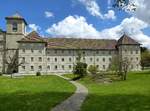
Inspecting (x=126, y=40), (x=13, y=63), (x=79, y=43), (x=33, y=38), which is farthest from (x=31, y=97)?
(x=126, y=40)

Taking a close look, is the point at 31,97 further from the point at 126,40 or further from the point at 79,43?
the point at 126,40

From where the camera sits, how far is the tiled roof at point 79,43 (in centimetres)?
9088

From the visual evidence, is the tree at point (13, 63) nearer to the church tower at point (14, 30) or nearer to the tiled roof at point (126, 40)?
the church tower at point (14, 30)

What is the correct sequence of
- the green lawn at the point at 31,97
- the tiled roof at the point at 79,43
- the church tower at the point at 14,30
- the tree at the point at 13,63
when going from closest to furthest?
the green lawn at the point at 31,97 → the tree at the point at 13,63 → the church tower at the point at 14,30 → the tiled roof at the point at 79,43

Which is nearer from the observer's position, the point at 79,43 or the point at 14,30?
the point at 14,30

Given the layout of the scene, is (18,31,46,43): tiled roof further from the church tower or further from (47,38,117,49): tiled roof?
(47,38,117,49): tiled roof

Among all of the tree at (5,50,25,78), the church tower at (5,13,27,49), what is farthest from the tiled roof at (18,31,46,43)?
the tree at (5,50,25,78)

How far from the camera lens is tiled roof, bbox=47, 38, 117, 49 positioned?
90.9m

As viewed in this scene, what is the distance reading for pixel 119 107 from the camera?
1805cm

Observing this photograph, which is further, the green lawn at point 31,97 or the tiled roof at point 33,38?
the tiled roof at point 33,38

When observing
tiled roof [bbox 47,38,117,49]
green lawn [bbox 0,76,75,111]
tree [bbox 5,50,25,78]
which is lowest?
green lawn [bbox 0,76,75,111]

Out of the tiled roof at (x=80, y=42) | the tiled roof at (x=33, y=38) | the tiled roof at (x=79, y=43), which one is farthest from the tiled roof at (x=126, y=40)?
the tiled roof at (x=33, y=38)

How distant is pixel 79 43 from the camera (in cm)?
9331

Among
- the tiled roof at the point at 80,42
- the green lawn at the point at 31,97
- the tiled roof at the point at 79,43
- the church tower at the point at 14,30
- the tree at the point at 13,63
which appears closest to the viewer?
the green lawn at the point at 31,97
